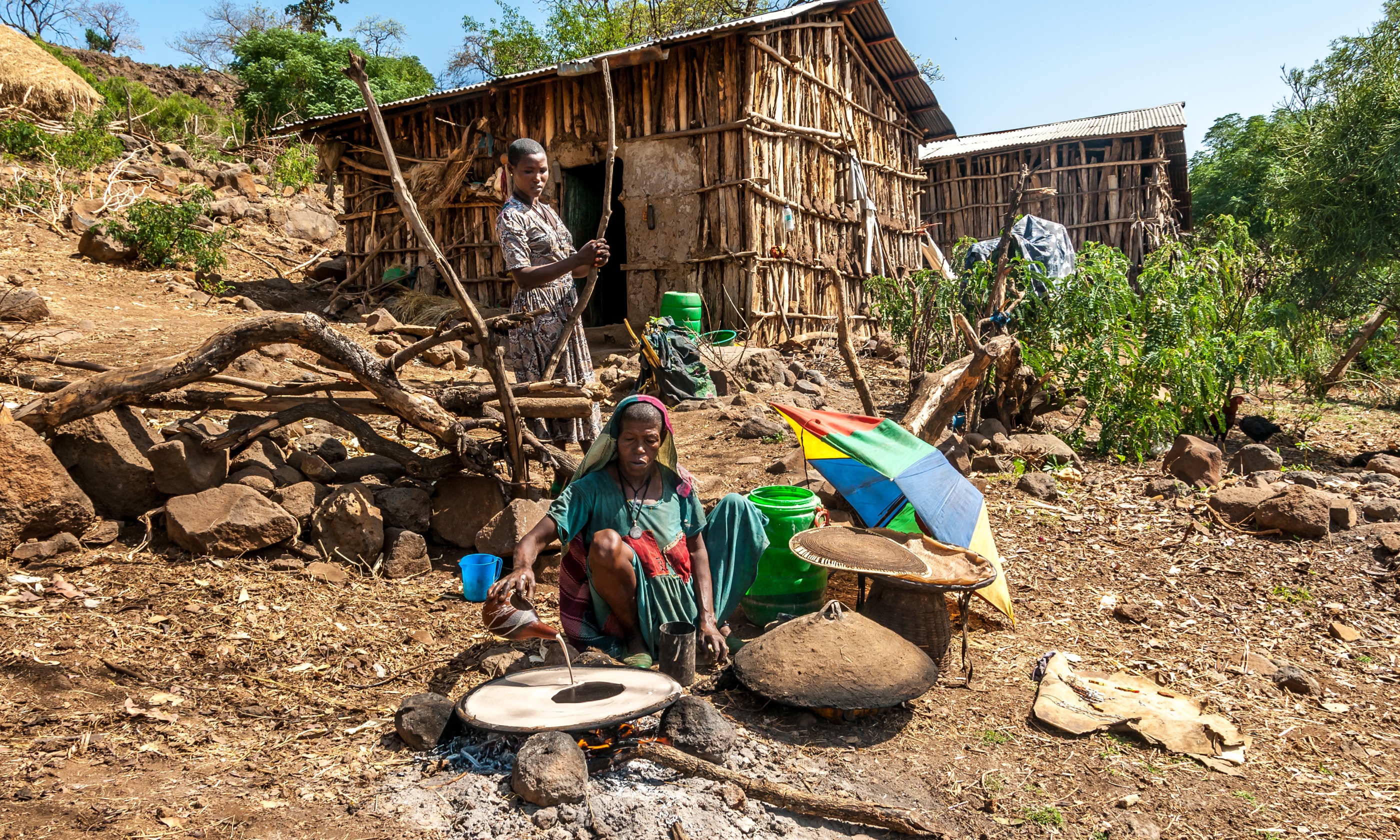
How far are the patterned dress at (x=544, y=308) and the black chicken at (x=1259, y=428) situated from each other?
17.2 ft

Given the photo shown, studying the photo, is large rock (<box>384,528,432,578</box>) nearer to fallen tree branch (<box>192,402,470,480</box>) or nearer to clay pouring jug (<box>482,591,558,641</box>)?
fallen tree branch (<box>192,402,470,480</box>)

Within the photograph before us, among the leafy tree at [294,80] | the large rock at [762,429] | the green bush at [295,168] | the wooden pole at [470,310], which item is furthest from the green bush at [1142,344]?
the leafy tree at [294,80]

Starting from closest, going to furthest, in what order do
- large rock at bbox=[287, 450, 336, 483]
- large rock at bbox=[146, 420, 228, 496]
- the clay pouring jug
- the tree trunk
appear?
the clay pouring jug
large rock at bbox=[146, 420, 228, 496]
large rock at bbox=[287, 450, 336, 483]
the tree trunk

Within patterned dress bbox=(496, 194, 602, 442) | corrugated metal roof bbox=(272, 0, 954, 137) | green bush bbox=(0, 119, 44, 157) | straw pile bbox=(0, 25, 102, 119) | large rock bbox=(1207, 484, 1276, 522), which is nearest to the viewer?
patterned dress bbox=(496, 194, 602, 442)

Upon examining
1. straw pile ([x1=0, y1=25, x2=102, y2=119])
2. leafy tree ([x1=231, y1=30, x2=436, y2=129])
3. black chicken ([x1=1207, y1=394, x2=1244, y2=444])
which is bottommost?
black chicken ([x1=1207, y1=394, x2=1244, y2=444])


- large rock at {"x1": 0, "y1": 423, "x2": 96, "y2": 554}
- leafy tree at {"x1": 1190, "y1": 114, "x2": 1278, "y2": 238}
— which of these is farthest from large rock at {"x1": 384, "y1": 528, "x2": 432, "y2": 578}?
leafy tree at {"x1": 1190, "y1": 114, "x2": 1278, "y2": 238}

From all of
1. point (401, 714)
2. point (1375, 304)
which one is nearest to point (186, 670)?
point (401, 714)

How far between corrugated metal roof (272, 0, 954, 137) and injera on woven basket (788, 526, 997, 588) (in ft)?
16.7

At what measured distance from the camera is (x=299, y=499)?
4113 mm

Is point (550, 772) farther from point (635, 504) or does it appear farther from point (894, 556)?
point (894, 556)

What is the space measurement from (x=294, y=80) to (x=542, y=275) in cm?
2053

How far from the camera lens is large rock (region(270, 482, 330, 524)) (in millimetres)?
4070

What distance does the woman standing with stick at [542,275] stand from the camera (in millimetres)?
4094

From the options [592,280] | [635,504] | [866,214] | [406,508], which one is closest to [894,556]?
[635,504]
